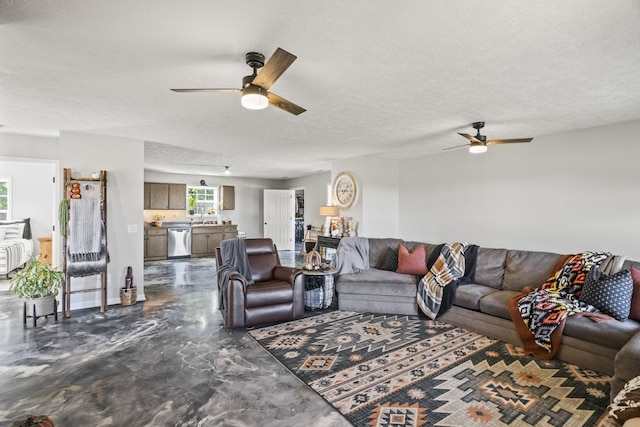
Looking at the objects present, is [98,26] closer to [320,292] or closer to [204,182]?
[320,292]

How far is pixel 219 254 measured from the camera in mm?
4281

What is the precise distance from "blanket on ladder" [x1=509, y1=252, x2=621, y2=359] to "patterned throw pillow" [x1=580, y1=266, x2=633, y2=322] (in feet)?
0.21

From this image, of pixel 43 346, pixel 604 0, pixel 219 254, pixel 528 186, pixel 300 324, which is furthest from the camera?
pixel 528 186

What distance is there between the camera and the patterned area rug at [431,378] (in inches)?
85.0

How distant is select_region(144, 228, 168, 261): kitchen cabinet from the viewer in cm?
845

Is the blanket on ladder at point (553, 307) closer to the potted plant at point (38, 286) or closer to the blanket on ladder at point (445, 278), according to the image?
the blanket on ladder at point (445, 278)

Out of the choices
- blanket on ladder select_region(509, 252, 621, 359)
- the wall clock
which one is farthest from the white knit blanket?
the wall clock

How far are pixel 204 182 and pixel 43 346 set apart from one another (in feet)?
23.4

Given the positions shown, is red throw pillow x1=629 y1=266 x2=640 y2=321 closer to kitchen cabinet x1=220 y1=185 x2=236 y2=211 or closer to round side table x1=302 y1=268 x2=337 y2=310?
round side table x1=302 y1=268 x2=337 y2=310

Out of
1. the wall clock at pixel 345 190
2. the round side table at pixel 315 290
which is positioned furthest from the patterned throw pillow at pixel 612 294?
the wall clock at pixel 345 190

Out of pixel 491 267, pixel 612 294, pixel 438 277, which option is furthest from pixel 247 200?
pixel 612 294

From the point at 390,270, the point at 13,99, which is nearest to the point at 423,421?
the point at 390,270

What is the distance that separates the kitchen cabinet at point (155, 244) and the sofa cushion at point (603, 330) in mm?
8713

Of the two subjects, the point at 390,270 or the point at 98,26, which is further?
the point at 390,270
